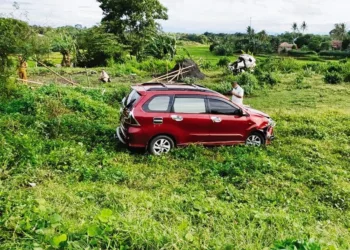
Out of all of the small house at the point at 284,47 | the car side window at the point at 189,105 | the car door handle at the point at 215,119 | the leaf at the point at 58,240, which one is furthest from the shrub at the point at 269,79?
the small house at the point at 284,47

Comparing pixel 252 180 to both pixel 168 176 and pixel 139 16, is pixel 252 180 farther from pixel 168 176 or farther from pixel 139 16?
pixel 139 16

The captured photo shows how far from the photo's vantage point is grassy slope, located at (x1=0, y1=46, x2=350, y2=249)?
135 inches

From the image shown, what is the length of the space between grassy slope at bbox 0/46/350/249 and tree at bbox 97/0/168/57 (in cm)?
2240

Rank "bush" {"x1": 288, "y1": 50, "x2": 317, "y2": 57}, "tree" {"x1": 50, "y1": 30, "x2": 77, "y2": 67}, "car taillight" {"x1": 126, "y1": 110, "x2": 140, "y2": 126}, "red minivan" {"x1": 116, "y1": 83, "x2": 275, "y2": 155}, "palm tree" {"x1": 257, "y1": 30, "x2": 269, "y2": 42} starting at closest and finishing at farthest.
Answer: "car taillight" {"x1": 126, "y1": 110, "x2": 140, "y2": 126} < "red minivan" {"x1": 116, "y1": 83, "x2": 275, "y2": 155} < "tree" {"x1": 50, "y1": 30, "x2": 77, "y2": 67} < "bush" {"x1": 288, "y1": 50, "x2": 317, "y2": 57} < "palm tree" {"x1": 257, "y1": 30, "x2": 269, "y2": 42}

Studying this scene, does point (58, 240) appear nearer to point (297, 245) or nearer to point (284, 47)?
point (297, 245)

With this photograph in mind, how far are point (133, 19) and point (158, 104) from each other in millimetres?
27407

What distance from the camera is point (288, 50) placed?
55375mm

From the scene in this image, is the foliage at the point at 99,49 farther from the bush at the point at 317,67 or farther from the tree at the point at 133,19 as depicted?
the bush at the point at 317,67

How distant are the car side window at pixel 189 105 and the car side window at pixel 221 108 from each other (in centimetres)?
21

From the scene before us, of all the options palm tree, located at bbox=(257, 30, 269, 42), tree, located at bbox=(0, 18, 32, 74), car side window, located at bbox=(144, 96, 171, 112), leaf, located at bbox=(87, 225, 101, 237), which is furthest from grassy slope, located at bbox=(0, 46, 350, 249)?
palm tree, located at bbox=(257, 30, 269, 42)

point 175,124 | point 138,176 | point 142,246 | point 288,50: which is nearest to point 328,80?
point 175,124

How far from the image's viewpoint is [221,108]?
29.0 feet

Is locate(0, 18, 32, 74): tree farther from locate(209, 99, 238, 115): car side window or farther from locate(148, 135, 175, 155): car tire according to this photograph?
locate(209, 99, 238, 115): car side window

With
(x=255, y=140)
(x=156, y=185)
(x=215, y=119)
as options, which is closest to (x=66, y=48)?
(x=215, y=119)
